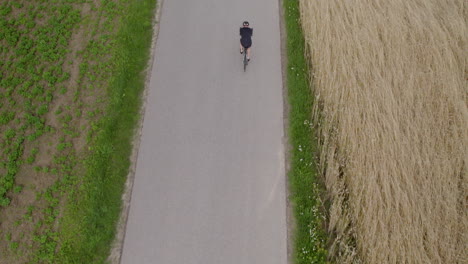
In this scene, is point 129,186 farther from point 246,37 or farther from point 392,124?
point 392,124

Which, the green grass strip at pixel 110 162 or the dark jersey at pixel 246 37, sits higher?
the dark jersey at pixel 246 37

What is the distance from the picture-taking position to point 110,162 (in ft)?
26.7

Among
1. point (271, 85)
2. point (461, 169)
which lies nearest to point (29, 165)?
point (271, 85)

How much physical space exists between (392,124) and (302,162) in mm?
2201

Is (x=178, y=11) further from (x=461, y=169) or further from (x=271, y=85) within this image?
(x=461, y=169)

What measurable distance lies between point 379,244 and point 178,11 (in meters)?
8.18

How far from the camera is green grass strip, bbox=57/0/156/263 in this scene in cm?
731

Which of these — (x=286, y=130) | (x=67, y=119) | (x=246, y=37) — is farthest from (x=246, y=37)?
(x=67, y=119)

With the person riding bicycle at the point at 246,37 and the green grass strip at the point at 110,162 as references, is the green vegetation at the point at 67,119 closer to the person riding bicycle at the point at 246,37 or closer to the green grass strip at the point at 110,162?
the green grass strip at the point at 110,162

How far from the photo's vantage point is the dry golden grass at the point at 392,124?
6.91m

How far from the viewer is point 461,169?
7656 millimetres

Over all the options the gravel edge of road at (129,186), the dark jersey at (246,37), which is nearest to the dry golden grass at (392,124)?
the dark jersey at (246,37)

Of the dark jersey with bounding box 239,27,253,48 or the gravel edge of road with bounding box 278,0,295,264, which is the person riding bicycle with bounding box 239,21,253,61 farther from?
the gravel edge of road with bounding box 278,0,295,264

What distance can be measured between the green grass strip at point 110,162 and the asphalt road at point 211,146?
0.38 meters
